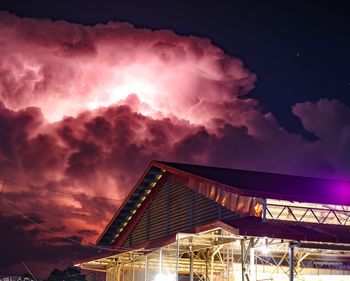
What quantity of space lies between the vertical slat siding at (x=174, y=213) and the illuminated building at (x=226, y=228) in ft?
0.15

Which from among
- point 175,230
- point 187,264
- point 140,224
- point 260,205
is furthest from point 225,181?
point 140,224

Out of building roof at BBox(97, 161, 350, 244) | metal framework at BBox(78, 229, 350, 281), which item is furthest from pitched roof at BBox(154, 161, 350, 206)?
metal framework at BBox(78, 229, 350, 281)

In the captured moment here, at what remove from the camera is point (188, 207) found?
26.6 meters

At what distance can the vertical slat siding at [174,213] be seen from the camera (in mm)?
24534

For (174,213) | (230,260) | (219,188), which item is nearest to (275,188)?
(219,188)

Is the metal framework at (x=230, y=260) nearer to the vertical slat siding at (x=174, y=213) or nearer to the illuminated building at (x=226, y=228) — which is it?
the illuminated building at (x=226, y=228)

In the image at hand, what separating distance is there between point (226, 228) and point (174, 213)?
32.4 ft

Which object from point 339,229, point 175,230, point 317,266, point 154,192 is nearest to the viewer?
point 339,229

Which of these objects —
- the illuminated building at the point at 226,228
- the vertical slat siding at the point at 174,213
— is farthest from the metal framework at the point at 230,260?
the vertical slat siding at the point at 174,213

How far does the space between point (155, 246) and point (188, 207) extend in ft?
9.18

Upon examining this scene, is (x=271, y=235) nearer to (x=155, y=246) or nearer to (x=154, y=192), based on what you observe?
(x=155, y=246)

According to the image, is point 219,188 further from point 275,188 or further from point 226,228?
point 226,228

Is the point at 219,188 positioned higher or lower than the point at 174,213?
higher

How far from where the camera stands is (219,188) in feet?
76.6
